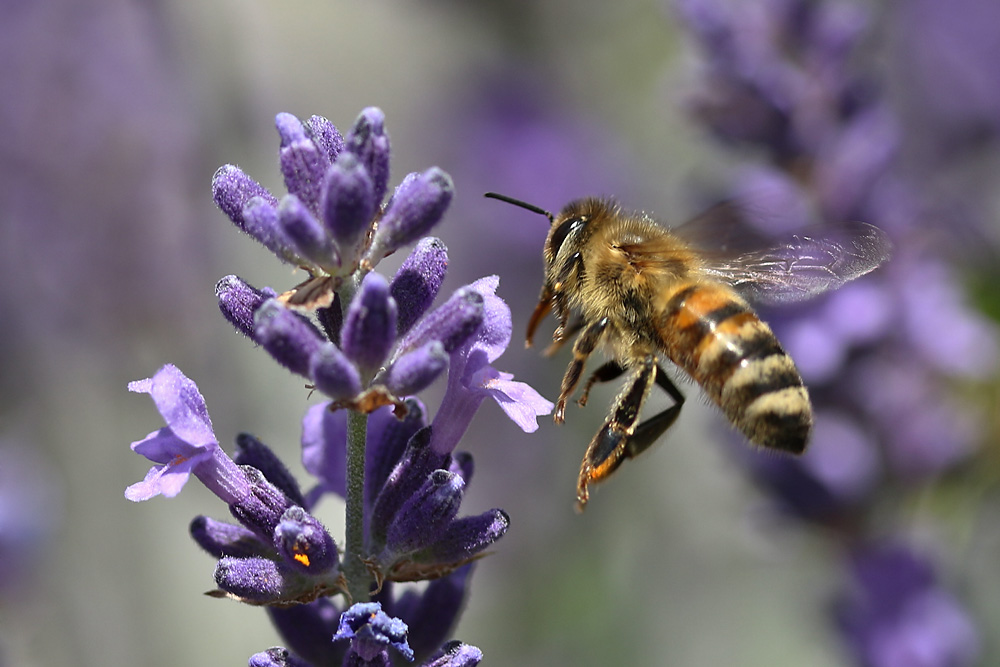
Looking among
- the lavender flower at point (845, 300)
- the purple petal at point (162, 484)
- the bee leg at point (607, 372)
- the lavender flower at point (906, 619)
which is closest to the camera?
the purple petal at point (162, 484)

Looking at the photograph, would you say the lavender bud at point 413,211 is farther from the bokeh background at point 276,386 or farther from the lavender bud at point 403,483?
the bokeh background at point 276,386

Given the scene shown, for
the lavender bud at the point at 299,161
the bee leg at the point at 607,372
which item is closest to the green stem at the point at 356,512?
the lavender bud at the point at 299,161

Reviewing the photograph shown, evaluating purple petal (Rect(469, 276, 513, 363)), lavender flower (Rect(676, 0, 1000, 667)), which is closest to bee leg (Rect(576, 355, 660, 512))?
purple petal (Rect(469, 276, 513, 363))

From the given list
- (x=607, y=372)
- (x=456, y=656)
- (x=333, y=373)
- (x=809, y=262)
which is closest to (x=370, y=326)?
(x=333, y=373)

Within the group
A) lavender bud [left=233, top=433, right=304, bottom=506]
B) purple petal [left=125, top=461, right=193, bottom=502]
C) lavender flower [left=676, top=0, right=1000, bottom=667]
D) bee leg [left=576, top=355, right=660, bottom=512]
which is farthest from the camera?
lavender flower [left=676, top=0, right=1000, bottom=667]

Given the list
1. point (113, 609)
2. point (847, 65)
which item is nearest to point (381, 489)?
point (113, 609)

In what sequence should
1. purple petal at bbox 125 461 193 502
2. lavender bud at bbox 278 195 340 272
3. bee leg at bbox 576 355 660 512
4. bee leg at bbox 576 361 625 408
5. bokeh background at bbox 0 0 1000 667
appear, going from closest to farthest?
purple petal at bbox 125 461 193 502, lavender bud at bbox 278 195 340 272, bee leg at bbox 576 355 660 512, bee leg at bbox 576 361 625 408, bokeh background at bbox 0 0 1000 667

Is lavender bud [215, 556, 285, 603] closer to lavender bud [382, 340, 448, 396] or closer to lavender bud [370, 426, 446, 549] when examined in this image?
lavender bud [370, 426, 446, 549]

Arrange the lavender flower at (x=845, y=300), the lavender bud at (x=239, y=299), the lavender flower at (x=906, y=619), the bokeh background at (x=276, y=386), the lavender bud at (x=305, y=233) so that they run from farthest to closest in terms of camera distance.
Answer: the bokeh background at (x=276, y=386) < the lavender flower at (x=845, y=300) < the lavender flower at (x=906, y=619) < the lavender bud at (x=239, y=299) < the lavender bud at (x=305, y=233)
